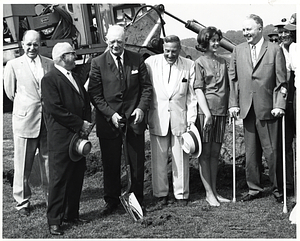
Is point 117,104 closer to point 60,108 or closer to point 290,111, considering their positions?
point 60,108

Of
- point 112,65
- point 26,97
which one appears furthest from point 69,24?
point 112,65

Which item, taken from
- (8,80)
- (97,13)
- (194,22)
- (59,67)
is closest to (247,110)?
(59,67)

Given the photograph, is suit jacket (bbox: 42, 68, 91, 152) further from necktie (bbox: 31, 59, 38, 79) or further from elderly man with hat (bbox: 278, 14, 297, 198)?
elderly man with hat (bbox: 278, 14, 297, 198)

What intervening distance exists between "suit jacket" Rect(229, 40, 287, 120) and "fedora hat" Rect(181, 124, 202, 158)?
51cm

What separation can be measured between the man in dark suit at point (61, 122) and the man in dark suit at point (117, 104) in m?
0.44

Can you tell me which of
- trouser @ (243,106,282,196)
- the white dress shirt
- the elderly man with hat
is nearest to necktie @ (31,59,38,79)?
the white dress shirt

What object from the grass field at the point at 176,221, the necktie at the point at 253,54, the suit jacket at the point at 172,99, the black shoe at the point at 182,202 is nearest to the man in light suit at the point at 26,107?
the grass field at the point at 176,221

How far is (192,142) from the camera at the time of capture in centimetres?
562

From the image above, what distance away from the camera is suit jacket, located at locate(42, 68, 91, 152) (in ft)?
16.0

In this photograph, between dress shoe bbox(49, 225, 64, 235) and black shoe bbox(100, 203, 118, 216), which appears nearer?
dress shoe bbox(49, 225, 64, 235)

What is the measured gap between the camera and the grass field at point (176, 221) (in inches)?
190

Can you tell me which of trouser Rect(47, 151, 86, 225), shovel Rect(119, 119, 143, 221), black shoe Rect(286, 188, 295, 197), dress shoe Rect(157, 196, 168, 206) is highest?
trouser Rect(47, 151, 86, 225)

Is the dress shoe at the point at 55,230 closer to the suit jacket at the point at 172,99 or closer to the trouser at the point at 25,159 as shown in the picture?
the trouser at the point at 25,159

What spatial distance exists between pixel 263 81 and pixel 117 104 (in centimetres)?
152
